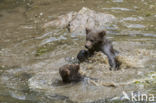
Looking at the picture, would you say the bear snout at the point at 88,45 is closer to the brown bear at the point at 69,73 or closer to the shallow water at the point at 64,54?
the shallow water at the point at 64,54

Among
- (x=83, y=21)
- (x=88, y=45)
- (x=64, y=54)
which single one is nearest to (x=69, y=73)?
(x=88, y=45)

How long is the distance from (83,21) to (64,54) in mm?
2575

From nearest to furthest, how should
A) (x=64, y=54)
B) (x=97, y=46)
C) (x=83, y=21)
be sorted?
(x=97, y=46) < (x=64, y=54) < (x=83, y=21)

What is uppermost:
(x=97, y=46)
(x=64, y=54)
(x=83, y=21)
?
(x=97, y=46)

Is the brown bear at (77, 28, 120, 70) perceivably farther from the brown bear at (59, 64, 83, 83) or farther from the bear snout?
the brown bear at (59, 64, 83, 83)

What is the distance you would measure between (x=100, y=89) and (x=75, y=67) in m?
0.69

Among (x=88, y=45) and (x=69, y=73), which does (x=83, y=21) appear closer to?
(x=88, y=45)

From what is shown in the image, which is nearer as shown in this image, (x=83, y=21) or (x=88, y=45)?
(x=88, y=45)

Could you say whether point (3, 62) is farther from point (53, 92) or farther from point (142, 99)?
point (142, 99)

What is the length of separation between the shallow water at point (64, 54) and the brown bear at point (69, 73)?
0.16m

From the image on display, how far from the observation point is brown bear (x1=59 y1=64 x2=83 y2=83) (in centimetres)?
526

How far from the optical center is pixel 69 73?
5250mm

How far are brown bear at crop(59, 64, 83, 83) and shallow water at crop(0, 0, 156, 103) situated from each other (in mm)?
159

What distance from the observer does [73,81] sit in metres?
5.37
